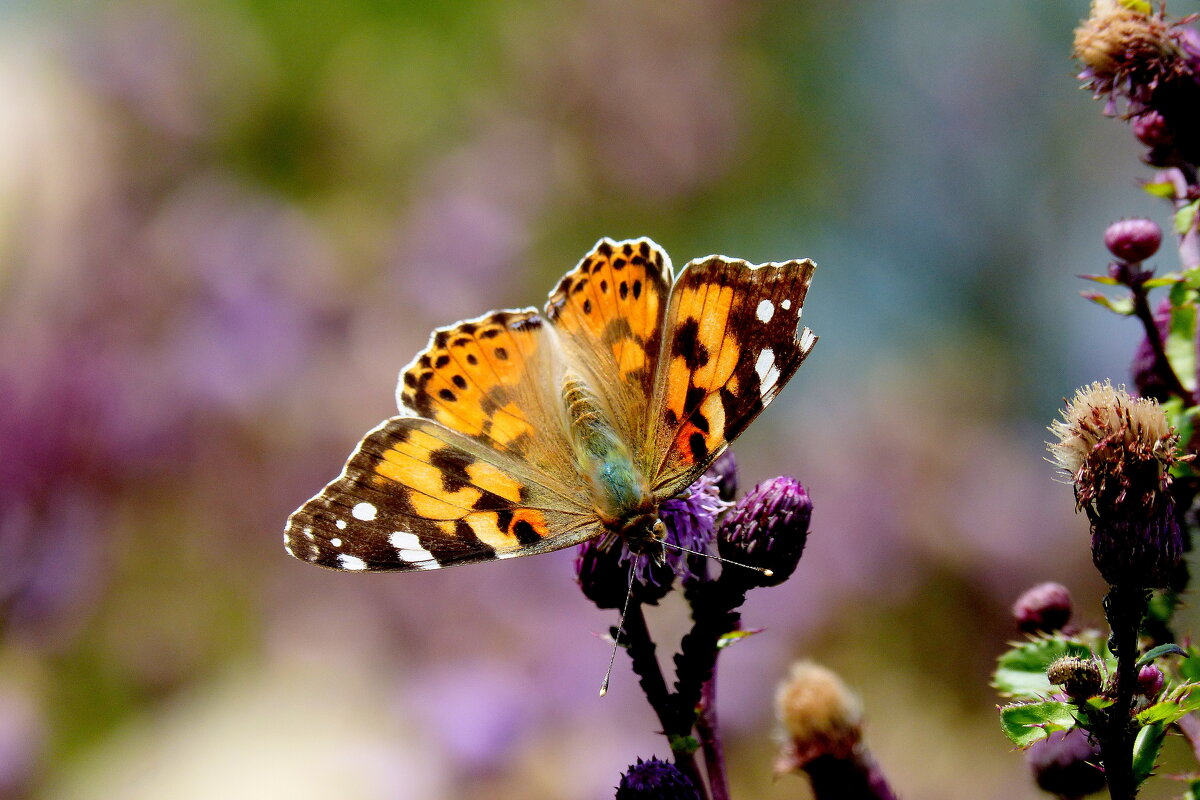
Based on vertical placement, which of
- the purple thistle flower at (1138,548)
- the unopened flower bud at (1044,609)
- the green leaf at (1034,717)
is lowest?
the green leaf at (1034,717)

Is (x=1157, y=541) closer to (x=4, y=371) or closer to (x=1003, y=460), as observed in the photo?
(x=1003, y=460)

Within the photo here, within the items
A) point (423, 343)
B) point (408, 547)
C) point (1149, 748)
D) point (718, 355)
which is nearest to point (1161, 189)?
point (718, 355)

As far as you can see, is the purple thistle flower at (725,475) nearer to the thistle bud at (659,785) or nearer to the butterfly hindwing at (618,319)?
the butterfly hindwing at (618,319)

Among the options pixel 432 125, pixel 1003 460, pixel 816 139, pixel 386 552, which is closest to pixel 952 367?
pixel 1003 460

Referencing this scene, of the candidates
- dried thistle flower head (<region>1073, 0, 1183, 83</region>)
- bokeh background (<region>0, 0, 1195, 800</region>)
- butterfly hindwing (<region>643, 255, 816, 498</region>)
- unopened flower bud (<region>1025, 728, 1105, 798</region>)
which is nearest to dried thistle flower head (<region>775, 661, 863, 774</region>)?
A: unopened flower bud (<region>1025, 728, 1105, 798</region>)

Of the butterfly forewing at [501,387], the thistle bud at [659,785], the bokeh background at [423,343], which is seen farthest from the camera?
the bokeh background at [423,343]

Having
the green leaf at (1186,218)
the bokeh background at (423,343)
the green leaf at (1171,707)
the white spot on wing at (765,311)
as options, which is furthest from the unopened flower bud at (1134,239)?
the bokeh background at (423,343)

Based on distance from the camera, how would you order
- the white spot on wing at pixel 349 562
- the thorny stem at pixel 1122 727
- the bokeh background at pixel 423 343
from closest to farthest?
the thorny stem at pixel 1122 727 → the white spot on wing at pixel 349 562 → the bokeh background at pixel 423 343

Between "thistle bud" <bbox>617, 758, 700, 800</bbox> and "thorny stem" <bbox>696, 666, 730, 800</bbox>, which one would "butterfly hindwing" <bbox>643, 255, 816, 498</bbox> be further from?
"thistle bud" <bbox>617, 758, 700, 800</bbox>
